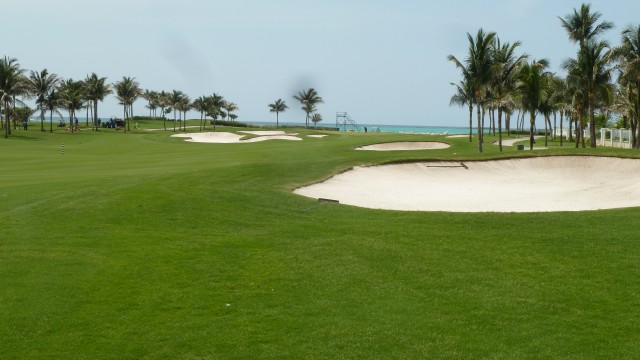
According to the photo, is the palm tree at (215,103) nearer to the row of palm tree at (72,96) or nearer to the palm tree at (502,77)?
the row of palm tree at (72,96)

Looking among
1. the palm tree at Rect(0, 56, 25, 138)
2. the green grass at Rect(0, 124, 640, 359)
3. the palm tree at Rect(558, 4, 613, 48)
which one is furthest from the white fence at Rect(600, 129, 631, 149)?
the palm tree at Rect(0, 56, 25, 138)

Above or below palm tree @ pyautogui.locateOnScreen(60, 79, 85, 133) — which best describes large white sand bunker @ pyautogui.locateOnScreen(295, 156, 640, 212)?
below

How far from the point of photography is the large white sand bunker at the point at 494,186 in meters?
22.2

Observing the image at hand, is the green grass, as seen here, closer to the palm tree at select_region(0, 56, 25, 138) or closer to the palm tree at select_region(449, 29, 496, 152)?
the palm tree at select_region(449, 29, 496, 152)

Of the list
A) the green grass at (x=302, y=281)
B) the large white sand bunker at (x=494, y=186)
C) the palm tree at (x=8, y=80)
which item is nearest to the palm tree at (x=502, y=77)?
the large white sand bunker at (x=494, y=186)

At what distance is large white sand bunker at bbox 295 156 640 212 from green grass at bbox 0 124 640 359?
4.12 metres

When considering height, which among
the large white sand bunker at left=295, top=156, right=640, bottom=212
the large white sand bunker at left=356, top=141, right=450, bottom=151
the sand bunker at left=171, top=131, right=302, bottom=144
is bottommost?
the large white sand bunker at left=295, top=156, right=640, bottom=212

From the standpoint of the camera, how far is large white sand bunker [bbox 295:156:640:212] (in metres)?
22.2

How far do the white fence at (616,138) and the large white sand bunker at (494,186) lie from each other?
31.8 metres

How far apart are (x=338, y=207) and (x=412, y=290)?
316 inches

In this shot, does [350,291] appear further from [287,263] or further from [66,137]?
[66,137]

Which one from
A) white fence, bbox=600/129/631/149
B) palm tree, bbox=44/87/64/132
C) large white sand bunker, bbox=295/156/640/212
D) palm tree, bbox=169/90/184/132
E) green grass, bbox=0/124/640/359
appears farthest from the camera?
palm tree, bbox=169/90/184/132

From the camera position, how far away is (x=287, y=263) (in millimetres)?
12836


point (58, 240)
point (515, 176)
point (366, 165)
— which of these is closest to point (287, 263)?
point (58, 240)
